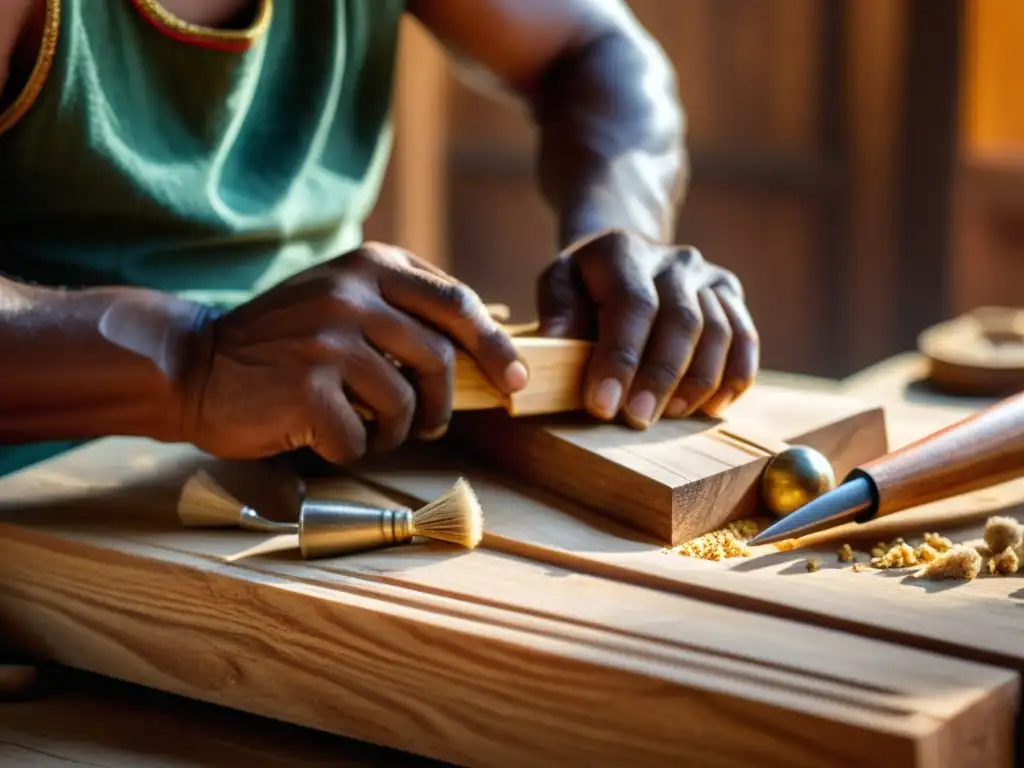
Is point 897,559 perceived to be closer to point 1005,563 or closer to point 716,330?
point 1005,563

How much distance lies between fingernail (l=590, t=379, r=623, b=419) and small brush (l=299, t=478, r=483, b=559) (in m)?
0.19

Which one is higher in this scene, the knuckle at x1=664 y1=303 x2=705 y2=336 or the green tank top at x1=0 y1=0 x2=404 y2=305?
the green tank top at x1=0 y1=0 x2=404 y2=305

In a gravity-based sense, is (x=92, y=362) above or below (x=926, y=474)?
above

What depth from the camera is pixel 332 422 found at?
116 cm

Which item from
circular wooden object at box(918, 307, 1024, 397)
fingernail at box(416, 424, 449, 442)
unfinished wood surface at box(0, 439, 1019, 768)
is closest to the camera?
unfinished wood surface at box(0, 439, 1019, 768)

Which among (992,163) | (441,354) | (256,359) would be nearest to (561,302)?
(441,354)

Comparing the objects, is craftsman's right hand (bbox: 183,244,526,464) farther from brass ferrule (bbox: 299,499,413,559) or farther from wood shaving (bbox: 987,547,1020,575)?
wood shaving (bbox: 987,547,1020,575)

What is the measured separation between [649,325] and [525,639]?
433 millimetres

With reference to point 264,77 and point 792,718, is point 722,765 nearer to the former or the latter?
point 792,718

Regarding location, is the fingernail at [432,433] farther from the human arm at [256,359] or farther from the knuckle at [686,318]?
the knuckle at [686,318]

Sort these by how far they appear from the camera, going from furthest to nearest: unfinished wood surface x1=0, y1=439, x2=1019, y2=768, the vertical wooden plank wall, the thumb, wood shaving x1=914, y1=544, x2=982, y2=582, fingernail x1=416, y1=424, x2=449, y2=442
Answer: the vertical wooden plank wall < the thumb < fingernail x1=416, y1=424, x2=449, y2=442 < wood shaving x1=914, y1=544, x2=982, y2=582 < unfinished wood surface x1=0, y1=439, x2=1019, y2=768

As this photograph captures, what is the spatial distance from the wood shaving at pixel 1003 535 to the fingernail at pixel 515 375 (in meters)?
0.39

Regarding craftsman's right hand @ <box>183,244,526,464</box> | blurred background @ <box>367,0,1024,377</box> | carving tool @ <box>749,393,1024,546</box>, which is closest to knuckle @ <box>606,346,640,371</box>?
craftsman's right hand @ <box>183,244,526,464</box>

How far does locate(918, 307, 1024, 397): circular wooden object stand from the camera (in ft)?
5.31
